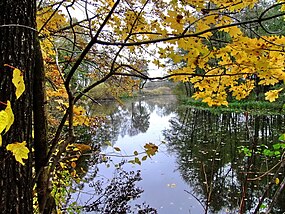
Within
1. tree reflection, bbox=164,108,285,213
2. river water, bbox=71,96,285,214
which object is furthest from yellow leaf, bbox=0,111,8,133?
tree reflection, bbox=164,108,285,213

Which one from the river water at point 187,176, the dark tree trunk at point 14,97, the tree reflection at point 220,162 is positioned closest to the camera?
the dark tree trunk at point 14,97

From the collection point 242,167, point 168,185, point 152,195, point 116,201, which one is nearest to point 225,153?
point 242,167

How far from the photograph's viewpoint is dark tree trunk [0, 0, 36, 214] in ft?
3.10

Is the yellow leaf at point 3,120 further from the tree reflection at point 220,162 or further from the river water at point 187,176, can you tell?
the tree reflection at point 220,162

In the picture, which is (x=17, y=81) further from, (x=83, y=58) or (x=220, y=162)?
(x=220, y=162)

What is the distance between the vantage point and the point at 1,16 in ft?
3.14

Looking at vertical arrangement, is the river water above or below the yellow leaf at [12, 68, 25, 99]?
below

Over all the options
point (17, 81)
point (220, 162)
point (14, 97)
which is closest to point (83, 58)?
point (14, 97)

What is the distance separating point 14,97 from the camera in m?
0.97

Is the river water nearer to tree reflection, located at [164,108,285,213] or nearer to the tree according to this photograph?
tree reflection, located at [164,108,285,213]

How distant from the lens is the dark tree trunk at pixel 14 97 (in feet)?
3.10

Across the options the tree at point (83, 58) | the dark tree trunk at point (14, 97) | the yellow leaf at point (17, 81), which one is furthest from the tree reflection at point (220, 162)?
the yellow leaf at point (17, 81)

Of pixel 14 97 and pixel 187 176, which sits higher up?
pixel 14 97

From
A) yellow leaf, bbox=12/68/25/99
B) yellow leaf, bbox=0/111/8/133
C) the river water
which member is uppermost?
yellow leaf, bbox=12/68/25/99
